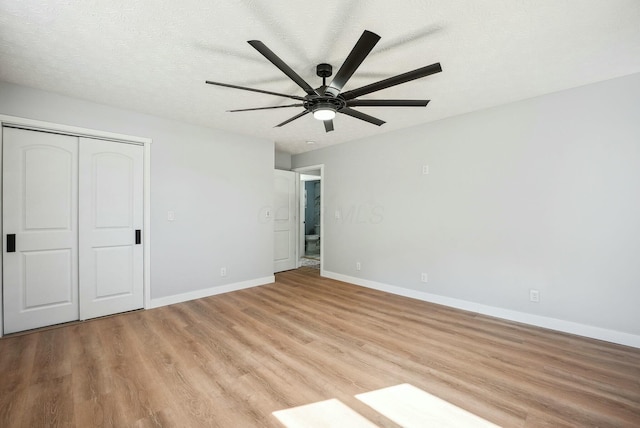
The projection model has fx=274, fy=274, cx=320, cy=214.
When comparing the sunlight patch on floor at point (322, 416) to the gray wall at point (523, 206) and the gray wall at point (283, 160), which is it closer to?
the gray wall at point (523, 206)

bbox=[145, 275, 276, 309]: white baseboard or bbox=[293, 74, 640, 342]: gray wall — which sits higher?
bbox=[293, 74, 640, 342]: gray wall

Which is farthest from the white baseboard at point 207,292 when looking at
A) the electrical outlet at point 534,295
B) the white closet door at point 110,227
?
the electrical outlet at point 534,295

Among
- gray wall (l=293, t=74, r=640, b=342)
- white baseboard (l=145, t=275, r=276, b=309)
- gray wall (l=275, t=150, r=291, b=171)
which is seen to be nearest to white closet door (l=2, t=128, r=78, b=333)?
white baseboard (l=145, t=275, r=276, b=309)

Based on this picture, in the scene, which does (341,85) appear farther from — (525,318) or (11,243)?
(11,243)

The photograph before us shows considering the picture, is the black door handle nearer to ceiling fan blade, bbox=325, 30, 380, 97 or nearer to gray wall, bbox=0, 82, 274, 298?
gray wall, bbox=0, 82, 274, 298

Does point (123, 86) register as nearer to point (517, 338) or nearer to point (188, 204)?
point (188, 204)

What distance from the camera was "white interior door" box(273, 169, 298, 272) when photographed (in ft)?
18.9

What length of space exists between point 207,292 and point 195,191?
154 centimetres

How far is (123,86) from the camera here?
281 cm

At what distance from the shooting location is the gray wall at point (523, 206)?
2.66m

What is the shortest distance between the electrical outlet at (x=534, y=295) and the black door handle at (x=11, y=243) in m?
5.60

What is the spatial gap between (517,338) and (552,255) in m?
0.99

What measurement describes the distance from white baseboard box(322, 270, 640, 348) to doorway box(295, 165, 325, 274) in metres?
1.84

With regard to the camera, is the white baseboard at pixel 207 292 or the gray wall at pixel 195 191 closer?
the gray wall at pixel 195 191
